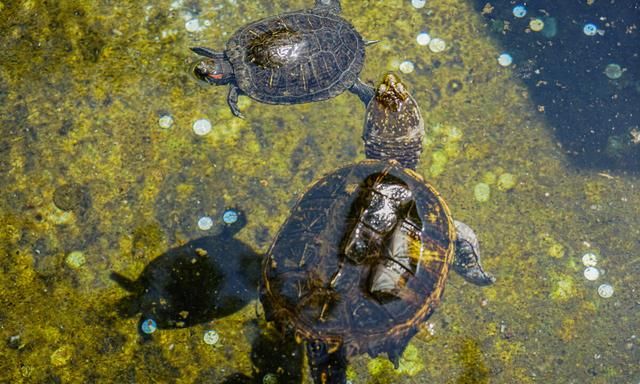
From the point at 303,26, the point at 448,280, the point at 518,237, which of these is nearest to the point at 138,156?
the point at 303,26

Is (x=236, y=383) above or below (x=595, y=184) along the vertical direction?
below

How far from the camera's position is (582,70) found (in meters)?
5.92

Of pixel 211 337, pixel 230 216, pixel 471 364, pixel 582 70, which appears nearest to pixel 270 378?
pixel 211 337

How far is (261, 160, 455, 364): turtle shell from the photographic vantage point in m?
4.24

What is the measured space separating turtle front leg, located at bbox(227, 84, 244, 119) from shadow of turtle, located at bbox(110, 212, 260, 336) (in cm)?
127

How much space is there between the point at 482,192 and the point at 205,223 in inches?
107

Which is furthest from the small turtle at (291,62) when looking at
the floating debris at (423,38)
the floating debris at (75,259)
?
the floating debris at (75,259)

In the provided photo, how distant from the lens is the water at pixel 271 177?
191 inches

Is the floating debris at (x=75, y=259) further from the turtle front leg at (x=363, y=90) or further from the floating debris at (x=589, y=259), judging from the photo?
the floating debris at (x=589, y=259)

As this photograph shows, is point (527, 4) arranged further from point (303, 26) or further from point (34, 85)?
point (34, 85)

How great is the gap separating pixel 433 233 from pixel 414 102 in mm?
1528

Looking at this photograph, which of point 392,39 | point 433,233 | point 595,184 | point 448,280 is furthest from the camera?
point 392,39

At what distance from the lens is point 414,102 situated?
5559mm

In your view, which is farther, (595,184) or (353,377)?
(595,184)
